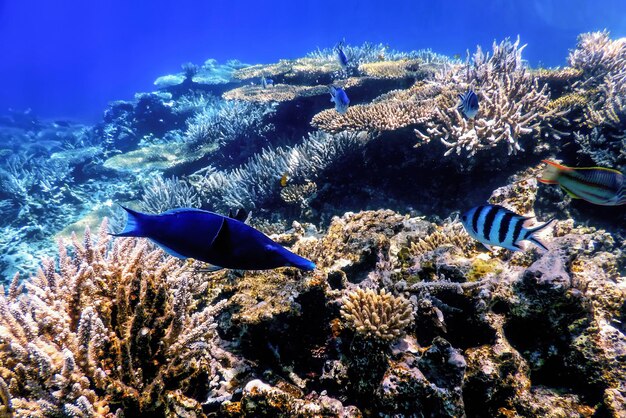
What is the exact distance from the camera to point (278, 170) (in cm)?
671

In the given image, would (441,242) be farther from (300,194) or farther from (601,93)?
(601,93)

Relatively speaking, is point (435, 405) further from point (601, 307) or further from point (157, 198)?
point (157, 198)

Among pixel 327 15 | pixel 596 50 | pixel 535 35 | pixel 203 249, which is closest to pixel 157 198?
pixel 203 249

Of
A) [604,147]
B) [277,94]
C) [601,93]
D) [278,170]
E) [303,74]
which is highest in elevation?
[303,74]

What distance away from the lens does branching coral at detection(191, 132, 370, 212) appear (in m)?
6.43

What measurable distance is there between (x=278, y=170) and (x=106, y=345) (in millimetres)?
5127

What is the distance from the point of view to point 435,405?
1.84 m

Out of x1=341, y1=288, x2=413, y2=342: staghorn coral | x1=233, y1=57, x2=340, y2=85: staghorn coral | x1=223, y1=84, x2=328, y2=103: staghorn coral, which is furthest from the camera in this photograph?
x1=233, y1=57, x2=340, y2=85: staghorn coral

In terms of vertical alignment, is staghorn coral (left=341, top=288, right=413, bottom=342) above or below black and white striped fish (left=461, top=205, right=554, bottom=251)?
below

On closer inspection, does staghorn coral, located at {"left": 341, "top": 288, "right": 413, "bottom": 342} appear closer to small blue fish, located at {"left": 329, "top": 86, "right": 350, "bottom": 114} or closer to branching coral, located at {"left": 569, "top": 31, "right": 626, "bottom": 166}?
small blue fish, located at {"left": 329, "top": 86, "right": 350, "bottom": 114}

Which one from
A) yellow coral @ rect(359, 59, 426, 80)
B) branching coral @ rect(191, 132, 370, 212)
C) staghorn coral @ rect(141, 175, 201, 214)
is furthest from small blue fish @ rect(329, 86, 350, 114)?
staghorn coral @ rect(141, 175, 201, 214)

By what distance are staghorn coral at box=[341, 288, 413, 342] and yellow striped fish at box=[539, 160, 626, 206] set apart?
1.49m

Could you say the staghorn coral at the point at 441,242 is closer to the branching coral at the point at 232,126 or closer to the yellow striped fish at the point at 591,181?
the yellow striped fish at the point at 591,181

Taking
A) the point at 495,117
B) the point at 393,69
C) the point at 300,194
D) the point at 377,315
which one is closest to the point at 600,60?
the point at 495,117
